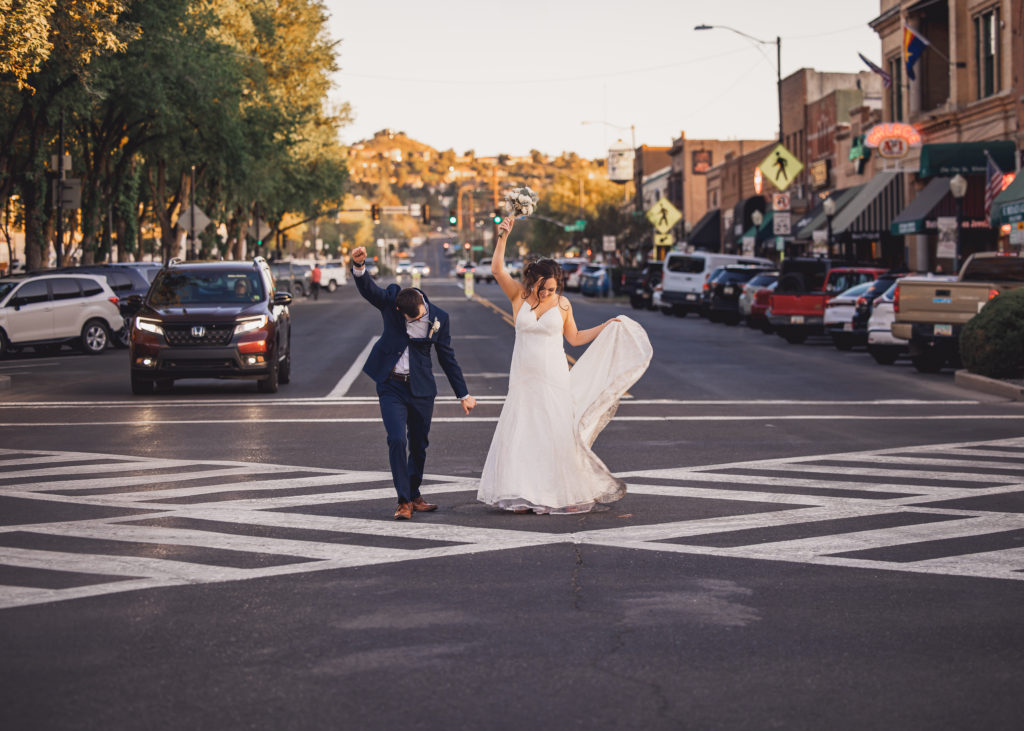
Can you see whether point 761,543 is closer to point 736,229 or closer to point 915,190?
point 915,190

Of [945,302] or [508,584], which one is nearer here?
[508,584]

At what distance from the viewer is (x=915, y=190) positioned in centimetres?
4762

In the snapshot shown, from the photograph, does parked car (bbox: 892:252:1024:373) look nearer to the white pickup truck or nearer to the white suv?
the white suv

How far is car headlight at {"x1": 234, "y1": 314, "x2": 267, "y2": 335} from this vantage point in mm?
20125

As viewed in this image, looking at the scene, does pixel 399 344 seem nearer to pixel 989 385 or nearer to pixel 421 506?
pixel 421 506

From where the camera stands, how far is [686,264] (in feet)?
164

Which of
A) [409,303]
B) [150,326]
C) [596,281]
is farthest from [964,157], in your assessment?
[596,281]

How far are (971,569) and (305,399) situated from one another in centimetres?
1281

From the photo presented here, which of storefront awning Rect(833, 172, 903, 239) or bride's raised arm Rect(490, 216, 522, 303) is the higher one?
storefront awning Rect(833, 172, 903, 239)

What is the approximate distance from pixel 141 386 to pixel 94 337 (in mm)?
11003

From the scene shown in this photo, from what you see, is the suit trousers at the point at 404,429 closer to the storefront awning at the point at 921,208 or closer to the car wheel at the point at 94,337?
the car wheel at the point at 94,337

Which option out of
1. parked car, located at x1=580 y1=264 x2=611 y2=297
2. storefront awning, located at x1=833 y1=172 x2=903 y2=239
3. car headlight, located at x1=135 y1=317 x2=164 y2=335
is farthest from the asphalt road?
parked car, located at x1=580 y1=264 x2=611 y2=297

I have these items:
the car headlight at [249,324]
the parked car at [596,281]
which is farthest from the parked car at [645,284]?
the car headlight at [249,324]

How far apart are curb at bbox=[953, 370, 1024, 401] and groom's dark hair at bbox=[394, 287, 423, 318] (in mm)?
11983
